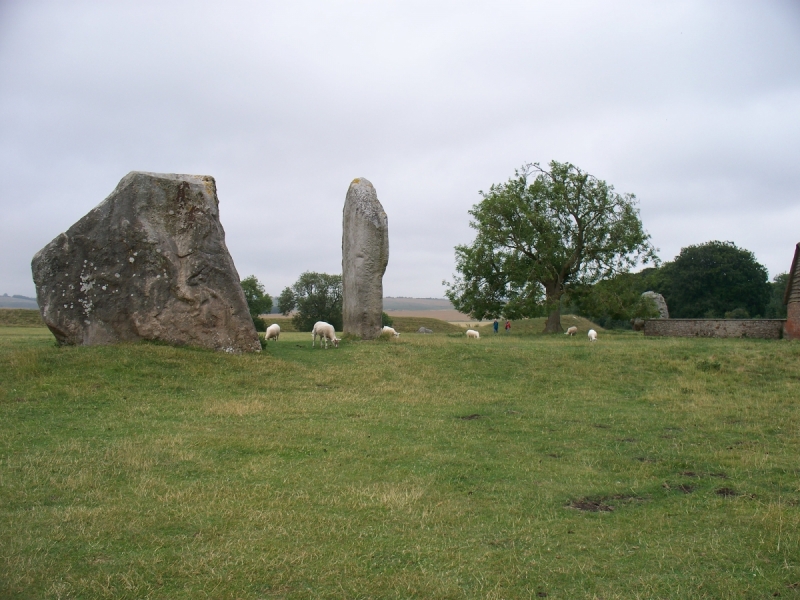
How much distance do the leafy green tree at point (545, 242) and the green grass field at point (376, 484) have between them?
73.2ft

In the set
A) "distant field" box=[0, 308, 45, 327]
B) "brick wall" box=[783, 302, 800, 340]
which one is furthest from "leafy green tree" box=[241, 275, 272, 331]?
"brick wall" box=[783, 302, 800, 340]

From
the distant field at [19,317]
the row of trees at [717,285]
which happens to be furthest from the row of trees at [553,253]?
the distant field at [19,317]

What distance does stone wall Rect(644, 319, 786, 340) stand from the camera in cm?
2686

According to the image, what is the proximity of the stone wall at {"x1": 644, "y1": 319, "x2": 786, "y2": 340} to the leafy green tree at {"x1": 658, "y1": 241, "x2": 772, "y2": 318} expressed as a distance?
31545 mm

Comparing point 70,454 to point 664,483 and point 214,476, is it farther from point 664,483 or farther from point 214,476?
point 664,483

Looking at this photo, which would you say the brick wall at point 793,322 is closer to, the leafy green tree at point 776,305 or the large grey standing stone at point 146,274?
the large grey standing stone at point 146,274

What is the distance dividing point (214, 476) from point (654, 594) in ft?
16.9

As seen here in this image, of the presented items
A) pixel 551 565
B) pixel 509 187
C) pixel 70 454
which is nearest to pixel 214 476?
pixel 70 454

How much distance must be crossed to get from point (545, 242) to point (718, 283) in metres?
31.7

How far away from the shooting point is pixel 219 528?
6359mm

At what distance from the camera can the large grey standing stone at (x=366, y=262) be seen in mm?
22406

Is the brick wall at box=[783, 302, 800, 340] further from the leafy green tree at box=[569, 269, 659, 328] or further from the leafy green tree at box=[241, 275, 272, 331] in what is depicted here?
the leafy green tree at box=[241, 275, 272, 331]

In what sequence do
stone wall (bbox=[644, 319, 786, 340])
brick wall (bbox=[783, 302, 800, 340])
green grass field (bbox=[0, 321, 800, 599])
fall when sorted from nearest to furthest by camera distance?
green grass field (bbox=[0, 321, 800, 599])
brick wall (bbox=[783, 302, 800, 340])
stone wall (bbox=[644, 319, 786, 340])

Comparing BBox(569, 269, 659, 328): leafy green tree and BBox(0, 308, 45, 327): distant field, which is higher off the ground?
BBox(569, 269, 659, 328): leafy green tree
